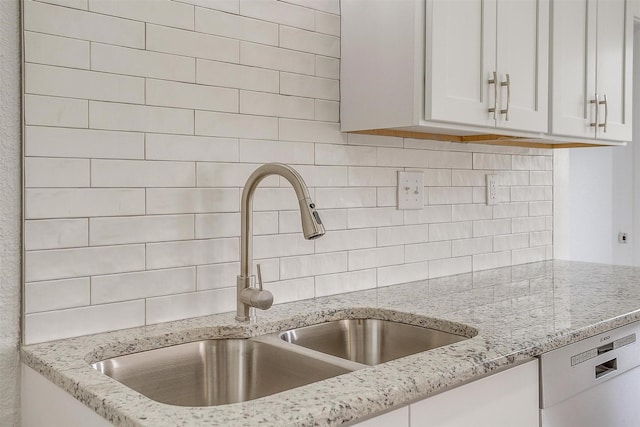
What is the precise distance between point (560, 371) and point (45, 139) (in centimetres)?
123

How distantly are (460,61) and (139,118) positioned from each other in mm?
876

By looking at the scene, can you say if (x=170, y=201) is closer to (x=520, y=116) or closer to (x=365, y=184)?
(x=365, y=184)

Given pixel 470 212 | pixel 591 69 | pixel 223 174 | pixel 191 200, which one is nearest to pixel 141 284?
pixel 191 200

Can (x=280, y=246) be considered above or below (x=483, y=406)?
above

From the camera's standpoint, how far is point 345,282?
1812 millimetres

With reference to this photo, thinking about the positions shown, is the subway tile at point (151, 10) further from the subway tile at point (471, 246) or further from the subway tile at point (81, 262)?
the subway tile at point (471, 246)

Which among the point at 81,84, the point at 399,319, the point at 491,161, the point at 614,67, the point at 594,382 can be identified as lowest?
the point at 594,382

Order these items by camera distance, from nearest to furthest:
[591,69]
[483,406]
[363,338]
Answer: [483,406], [363,338], [591,69]

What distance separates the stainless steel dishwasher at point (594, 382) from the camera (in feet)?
4.29

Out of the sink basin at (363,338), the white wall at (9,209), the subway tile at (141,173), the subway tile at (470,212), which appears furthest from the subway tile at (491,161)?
the white wall at (9,209)

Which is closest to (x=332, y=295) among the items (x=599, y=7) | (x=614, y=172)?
(x=599, y=7)

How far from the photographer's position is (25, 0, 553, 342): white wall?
4.10 ft

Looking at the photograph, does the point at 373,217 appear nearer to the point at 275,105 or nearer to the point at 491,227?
the point at 275,105

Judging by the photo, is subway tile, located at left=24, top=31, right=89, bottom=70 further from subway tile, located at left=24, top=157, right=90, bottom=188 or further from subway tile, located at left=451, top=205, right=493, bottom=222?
subway tile, located at left=451, top=205, right=493, bottom=222
